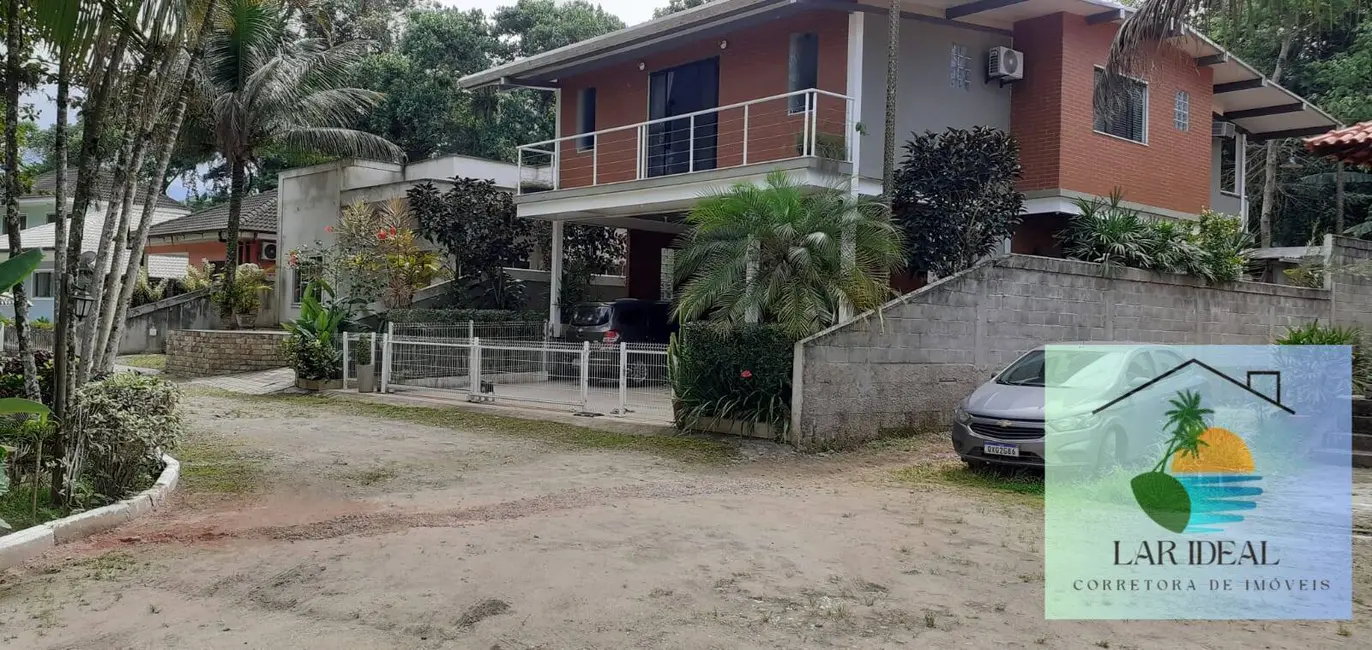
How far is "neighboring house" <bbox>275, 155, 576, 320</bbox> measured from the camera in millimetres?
24281

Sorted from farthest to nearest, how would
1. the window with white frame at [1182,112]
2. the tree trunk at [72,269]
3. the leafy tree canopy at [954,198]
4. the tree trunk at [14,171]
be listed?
1. the window with white frame at [1182,112]
2. the leafy tree canopy at [954,198]
3. the tree trunk at [14,171]
4. the tree trunk at [72,269]

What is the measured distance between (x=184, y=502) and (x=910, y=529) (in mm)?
6018

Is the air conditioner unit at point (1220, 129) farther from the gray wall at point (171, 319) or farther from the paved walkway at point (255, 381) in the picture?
the gray wall at point (171, 319)

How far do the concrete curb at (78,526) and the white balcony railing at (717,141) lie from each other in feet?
30.2

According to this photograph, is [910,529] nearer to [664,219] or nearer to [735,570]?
[735,570]

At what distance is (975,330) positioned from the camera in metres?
13.1

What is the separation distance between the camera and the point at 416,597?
5.70 m

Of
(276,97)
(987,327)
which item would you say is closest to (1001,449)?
(987,327)

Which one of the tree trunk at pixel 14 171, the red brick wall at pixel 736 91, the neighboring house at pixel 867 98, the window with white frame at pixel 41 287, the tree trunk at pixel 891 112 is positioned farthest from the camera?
the window with white frame at pixel 41 287

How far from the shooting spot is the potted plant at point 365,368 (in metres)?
17.7

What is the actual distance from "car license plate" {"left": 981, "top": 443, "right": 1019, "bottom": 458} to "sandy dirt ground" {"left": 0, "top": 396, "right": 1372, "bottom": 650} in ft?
1.39

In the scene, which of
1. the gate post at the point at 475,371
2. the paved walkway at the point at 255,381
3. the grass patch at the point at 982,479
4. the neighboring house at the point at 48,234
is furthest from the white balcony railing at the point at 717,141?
the neighboring house at the point at 48,234

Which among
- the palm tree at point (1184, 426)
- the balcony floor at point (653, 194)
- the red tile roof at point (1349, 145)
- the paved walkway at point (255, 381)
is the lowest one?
the paved walkway at point (255, 381)

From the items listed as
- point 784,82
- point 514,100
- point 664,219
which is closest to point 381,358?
point 664,219
